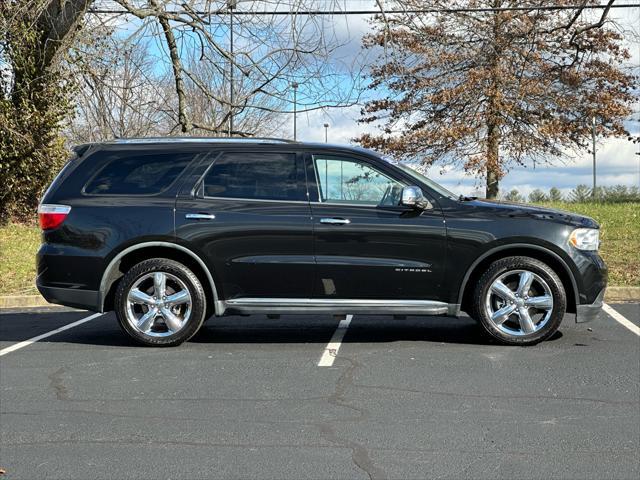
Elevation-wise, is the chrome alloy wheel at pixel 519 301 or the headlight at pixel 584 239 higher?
the headlight at pixel 584 239

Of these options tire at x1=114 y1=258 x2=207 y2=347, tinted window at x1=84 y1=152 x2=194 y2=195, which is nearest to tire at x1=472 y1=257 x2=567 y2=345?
tire at x1=114 y1=258 x2=207 y2=347

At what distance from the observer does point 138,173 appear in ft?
22.0

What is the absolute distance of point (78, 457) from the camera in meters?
3.94

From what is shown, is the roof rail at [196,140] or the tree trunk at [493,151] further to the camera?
the tree trunk at [493,151]

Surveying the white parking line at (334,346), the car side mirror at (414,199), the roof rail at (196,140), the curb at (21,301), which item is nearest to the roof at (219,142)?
the roof rail at (196,140)

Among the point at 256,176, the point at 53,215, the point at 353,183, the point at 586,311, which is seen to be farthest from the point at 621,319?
the point at 53,215

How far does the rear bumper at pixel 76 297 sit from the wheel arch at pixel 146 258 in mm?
54

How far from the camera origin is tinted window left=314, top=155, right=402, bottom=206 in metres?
6.51

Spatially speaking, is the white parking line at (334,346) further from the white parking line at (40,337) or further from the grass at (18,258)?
the grass at (18,258)

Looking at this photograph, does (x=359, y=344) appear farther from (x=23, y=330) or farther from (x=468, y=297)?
(x=23, y=330)

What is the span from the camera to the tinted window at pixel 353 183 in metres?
6.51

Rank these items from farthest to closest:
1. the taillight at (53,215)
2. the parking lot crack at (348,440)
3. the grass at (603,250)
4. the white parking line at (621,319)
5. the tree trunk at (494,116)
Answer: the tree trunk at (494,116) → the grass at (603,250) → the white parking line at (621,319) → the taillight at (53,215) → the parking lot crack at (348,440)

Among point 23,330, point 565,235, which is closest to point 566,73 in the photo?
point 565,235

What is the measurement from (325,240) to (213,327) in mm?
2012
